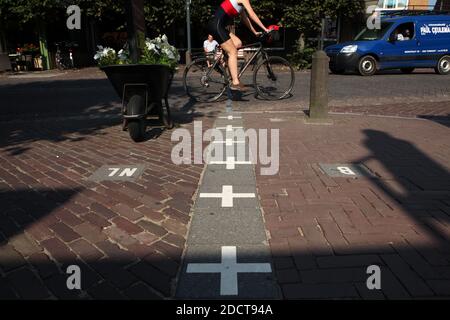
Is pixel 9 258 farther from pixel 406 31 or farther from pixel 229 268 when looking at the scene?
pixel 406 31

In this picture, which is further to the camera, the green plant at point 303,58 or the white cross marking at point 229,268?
the green plant at point 303,58

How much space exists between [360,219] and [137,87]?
3538 mm

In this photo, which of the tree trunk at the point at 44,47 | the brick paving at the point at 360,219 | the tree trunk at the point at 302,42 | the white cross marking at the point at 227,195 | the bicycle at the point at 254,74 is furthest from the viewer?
the tree trunk at the point at 44,47

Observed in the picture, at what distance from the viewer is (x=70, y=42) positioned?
22094 millimetres

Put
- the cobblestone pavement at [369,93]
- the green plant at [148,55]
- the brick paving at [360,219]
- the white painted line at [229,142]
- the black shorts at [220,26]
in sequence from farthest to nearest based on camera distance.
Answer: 1. the cobblestone pavement at [369,93]
2. the black shorts at [220,26]
3. the green plant at [148,55]
4. the white painted line at [229,142]
5. the brick paving at [360,219]

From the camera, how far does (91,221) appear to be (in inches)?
122

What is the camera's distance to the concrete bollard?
6.57 meters

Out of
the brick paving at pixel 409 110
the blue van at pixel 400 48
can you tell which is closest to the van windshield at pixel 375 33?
the blue van at pixel 400 48

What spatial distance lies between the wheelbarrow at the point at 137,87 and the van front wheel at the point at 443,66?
13.2 m

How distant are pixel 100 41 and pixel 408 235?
79.1ft

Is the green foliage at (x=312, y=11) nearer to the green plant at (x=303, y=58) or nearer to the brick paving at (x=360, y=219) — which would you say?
the green plant at (x=303, y=58)

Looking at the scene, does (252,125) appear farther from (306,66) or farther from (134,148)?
(306,66)

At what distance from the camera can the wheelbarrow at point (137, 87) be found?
5207mm

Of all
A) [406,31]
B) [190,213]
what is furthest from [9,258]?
[406,31]
